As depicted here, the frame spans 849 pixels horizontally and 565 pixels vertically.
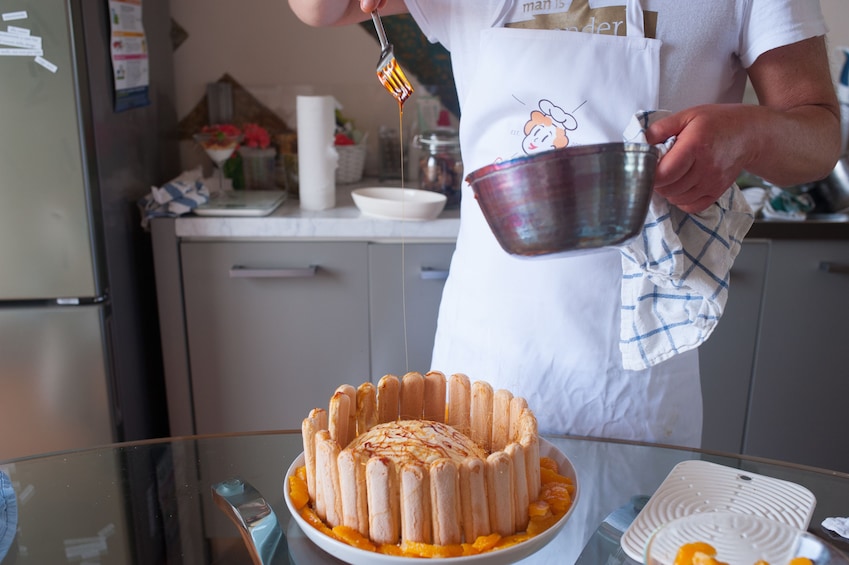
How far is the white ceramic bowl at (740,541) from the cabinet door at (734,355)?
126 cm

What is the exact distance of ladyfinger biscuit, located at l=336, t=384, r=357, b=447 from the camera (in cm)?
79

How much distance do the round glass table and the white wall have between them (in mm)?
1462

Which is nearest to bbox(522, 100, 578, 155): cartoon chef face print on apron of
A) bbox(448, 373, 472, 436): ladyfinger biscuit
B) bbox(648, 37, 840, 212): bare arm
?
bbox(648, 37, 840, 212): bare arm

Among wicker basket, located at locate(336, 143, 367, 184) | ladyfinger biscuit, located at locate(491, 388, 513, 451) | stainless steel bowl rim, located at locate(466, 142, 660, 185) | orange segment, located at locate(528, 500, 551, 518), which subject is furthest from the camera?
wicker basket, located at locate(336, 143, 367, 184)

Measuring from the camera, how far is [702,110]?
2.53 feet

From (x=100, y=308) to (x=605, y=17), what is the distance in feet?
4.13

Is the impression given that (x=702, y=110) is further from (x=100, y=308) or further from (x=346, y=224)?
(x=100, y=308)

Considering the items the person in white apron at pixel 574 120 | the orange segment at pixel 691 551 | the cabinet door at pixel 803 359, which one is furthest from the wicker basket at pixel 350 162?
the orange segment at pixel 691 551

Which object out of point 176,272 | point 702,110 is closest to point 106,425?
point 176,272

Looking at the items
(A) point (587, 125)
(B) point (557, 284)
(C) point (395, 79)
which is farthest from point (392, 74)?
(B) point (557, 284)

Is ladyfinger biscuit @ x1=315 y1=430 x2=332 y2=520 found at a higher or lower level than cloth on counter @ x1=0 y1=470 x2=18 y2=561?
higher

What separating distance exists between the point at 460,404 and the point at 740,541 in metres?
0.32

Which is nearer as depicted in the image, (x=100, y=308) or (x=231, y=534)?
(x=231, y=534)

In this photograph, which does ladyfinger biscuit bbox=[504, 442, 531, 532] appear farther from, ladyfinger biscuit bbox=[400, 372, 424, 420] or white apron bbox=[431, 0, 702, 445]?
white apron bbox=[431, 0, 702, 445]
